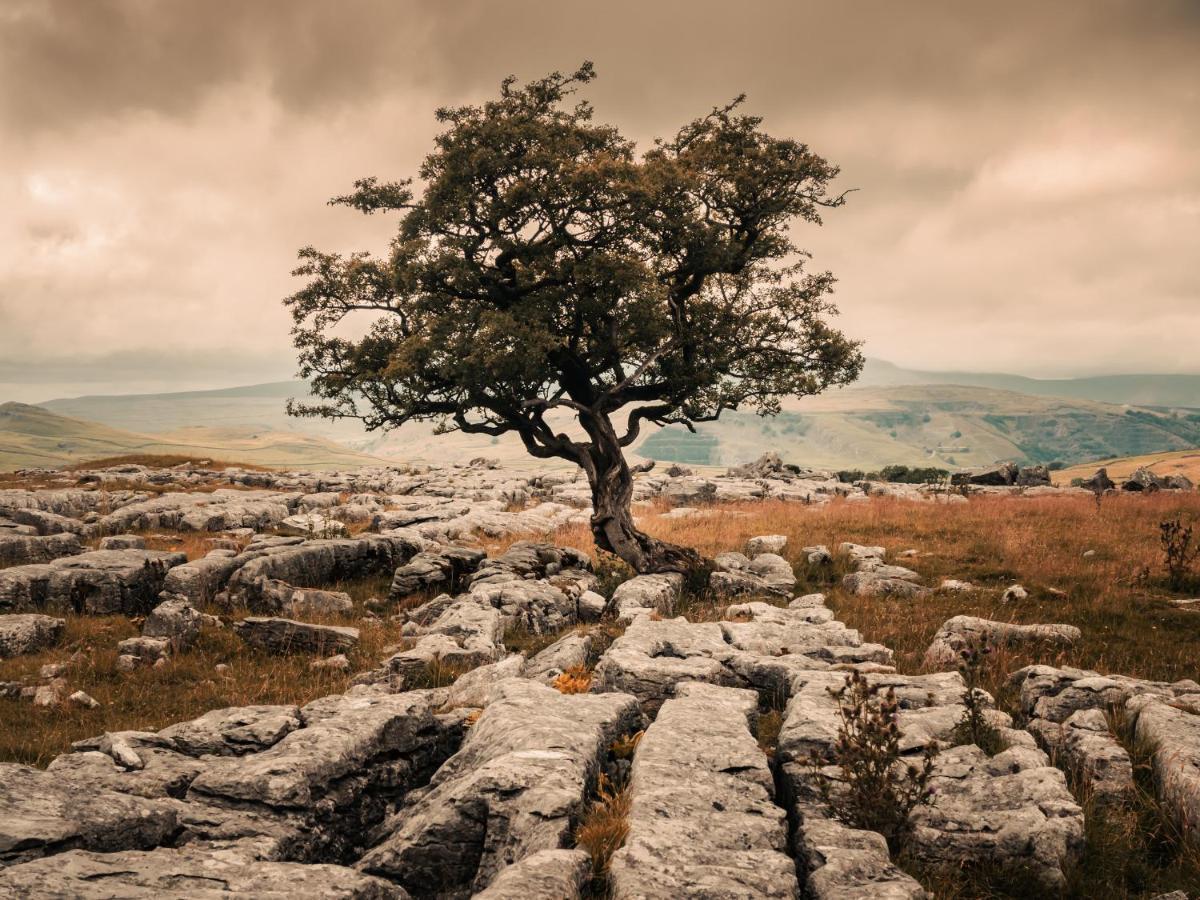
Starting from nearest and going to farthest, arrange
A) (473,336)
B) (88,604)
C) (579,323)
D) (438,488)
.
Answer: (88,604) < (473,336) < (579,323) < (438,488)

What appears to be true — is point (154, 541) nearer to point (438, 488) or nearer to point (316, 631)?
point (316, 631)

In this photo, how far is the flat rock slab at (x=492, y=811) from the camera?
5.96 meters

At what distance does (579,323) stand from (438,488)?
3373 cm

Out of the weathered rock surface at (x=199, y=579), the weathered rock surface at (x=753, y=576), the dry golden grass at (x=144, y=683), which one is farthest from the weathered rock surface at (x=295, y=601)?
the weathered rock surface at (x=753, y=576)

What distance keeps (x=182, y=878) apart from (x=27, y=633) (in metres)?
12.5

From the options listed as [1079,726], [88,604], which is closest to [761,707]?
→ [1079,726]

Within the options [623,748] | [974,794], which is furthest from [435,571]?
[974,794]

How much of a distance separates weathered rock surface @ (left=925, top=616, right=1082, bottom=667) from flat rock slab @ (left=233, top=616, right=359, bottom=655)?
12.5 metres

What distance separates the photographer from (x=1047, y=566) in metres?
20.1

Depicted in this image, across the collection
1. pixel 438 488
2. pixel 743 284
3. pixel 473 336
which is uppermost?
pixel 743 284

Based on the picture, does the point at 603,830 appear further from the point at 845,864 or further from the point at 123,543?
the point at 123,543

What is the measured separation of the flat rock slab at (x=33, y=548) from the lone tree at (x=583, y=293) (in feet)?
30.0

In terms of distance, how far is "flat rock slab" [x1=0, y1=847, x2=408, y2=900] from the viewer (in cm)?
476

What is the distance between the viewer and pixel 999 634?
44.3 ft
